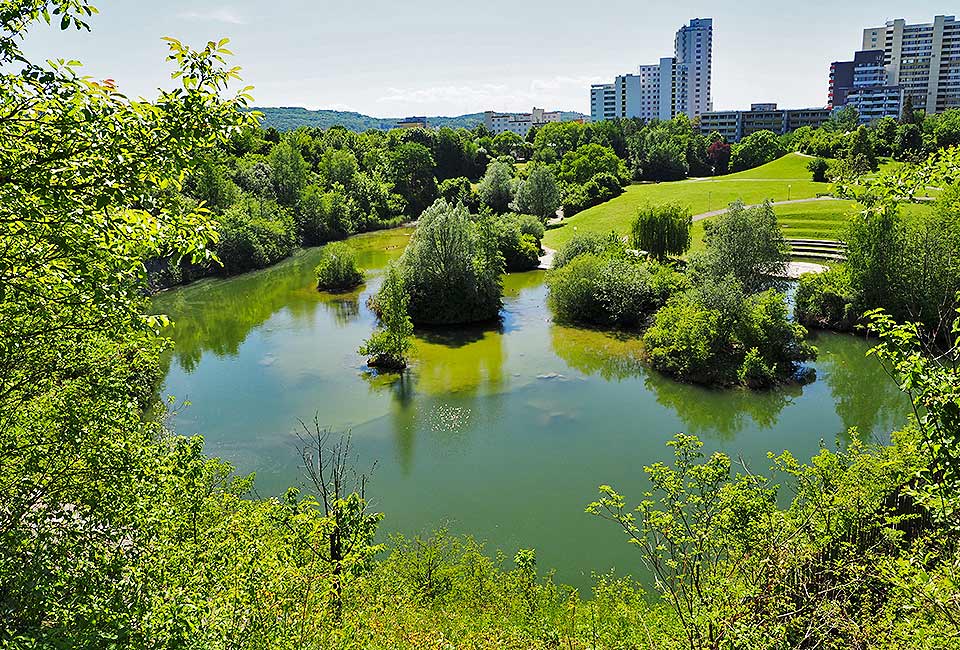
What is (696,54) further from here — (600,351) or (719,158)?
(600,351)

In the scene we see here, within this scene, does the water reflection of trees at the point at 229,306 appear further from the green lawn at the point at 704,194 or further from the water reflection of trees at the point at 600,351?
the green lawn at the point at 704,194

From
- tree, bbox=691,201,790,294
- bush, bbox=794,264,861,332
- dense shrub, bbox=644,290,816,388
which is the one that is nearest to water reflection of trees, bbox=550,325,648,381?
dense shrub, bbox=644,290,816,388

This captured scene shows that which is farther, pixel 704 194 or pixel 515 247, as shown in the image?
pixel 704 194

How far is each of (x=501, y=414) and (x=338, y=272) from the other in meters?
20.3

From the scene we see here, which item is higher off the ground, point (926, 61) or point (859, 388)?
point (926, 61)

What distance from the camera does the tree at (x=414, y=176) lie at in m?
72.1

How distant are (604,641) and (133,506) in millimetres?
6640

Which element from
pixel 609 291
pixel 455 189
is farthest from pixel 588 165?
pixel 609 291

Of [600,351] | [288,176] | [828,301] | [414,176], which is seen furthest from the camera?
[414,176]

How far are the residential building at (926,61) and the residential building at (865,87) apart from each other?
2511 millimetres

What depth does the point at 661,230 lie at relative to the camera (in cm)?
4112

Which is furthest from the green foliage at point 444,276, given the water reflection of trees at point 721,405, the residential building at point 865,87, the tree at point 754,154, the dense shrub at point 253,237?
the residential building at point 865,87

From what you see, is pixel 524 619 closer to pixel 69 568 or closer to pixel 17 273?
pixel 69 568

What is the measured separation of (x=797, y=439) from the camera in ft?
67.3
